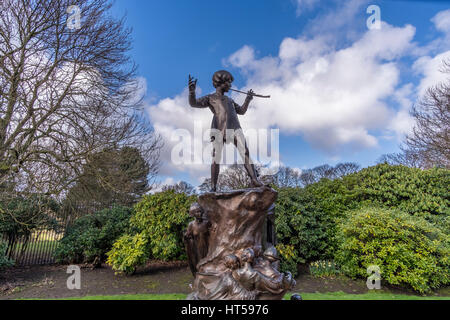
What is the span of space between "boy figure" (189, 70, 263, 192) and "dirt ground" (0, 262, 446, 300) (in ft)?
12.7

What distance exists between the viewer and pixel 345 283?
6.49 m

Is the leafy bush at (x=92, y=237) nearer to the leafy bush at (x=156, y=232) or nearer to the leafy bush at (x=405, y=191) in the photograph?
the leafy bush at (x=156, y=232)

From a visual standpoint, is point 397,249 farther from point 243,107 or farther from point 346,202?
point 243,107

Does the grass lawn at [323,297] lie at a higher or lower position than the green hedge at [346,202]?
lower

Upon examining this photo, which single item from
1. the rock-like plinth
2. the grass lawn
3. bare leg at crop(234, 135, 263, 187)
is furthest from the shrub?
bare leg at crop(234, 135, 263, 187)

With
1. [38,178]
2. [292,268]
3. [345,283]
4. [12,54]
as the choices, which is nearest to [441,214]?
[345,283]

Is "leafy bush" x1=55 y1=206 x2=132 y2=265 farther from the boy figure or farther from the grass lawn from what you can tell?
the boy figure

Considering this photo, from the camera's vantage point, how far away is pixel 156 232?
7469mm

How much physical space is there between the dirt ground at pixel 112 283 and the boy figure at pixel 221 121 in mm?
3881

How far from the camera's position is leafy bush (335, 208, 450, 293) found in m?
5.84

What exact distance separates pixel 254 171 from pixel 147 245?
5.03 metres

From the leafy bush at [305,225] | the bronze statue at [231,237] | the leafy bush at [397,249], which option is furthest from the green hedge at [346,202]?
the bronze statue at [231,237]

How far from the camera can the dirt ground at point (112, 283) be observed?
5.91 m
